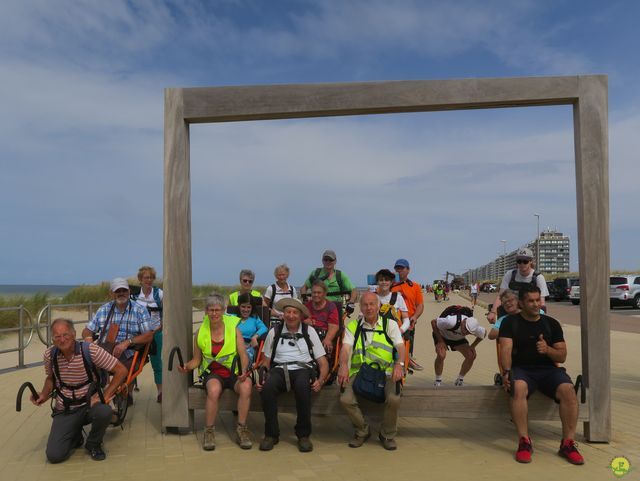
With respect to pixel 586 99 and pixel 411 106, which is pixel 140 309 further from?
pixel 586 99

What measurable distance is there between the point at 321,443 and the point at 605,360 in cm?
255

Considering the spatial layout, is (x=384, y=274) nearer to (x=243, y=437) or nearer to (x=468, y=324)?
(x=468, y=324)

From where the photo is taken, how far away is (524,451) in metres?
4.96

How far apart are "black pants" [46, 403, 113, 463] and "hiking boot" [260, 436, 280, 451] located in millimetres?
1272

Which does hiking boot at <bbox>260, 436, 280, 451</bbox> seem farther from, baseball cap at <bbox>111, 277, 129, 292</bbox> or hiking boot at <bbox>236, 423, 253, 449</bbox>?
baseball cap at <bbox>111, 277, 129, 292</bbox>

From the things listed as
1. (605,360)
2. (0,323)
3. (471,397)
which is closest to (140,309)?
(471,397)

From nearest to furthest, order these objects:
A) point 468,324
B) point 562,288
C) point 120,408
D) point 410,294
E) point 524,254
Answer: point 120,408 < point 524,254 < point 468,324 < point 410,294 < point 562,288

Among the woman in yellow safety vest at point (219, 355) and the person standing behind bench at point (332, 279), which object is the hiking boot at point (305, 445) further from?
the person standing behind bench at point (332, 279)

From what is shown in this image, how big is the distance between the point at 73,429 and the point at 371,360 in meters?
2.51

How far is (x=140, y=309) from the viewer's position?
6301 millimetres

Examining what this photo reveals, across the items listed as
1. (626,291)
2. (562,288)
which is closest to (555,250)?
(562,288)

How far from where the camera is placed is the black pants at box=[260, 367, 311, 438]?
5.37 metres

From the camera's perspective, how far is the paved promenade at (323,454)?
4676 mm

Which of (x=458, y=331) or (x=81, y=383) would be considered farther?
(x=458, y=331)
